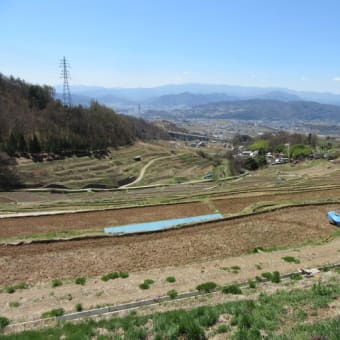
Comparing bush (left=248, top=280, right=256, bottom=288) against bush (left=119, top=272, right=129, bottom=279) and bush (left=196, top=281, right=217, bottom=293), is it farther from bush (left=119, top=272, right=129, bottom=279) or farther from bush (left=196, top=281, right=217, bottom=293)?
bush (left=119, top=272, right=129, bottom=279)

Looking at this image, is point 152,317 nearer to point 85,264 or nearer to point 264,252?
point 85,264

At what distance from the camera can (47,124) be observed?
360 feet

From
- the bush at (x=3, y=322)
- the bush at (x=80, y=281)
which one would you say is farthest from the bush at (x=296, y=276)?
the bush at (x=3, y=322)

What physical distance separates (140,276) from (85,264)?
3.75m

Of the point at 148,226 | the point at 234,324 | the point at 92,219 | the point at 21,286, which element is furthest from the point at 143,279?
the point at 92,219

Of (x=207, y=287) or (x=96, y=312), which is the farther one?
(x=207, y=287)

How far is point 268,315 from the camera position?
986 cm

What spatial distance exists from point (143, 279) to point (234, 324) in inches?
290

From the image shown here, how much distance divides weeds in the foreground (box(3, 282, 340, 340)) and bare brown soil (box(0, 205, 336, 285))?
24.3 feet

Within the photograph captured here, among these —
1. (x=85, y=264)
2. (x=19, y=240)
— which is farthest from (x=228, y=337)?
(x=19, y=240)

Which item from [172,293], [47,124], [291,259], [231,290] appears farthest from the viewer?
[47,124]

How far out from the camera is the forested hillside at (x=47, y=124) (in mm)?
93938

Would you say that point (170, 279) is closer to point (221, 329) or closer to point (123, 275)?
point (123, 275)

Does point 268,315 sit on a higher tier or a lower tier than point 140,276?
higher
